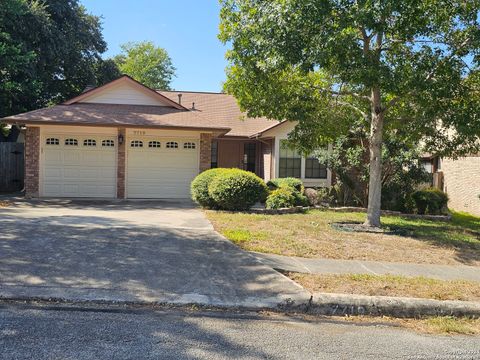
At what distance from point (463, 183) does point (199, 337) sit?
17.5m

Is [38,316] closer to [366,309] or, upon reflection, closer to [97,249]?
[97,249]

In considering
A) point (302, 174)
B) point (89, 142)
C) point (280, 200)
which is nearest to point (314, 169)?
point (302, 174)

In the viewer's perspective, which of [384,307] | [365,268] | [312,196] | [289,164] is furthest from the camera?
[289,164]

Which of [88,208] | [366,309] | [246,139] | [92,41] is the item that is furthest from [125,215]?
[92,41]

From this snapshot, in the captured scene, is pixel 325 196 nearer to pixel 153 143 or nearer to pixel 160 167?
pixel 160 167

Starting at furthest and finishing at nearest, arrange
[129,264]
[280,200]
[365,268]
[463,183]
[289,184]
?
[463,183] < [289,184] < [280,200] < [365,268] < [129,264]

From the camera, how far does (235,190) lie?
13.4 m

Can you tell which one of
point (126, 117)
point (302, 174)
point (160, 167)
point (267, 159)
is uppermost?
point (126, 117)

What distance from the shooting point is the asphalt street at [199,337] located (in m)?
4.32

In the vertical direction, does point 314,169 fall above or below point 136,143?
below

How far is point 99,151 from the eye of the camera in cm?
1648

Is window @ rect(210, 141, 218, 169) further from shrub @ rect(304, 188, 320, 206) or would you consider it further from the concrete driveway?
the concrete driveway

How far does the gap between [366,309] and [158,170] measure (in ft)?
39.1

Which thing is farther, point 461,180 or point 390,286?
point 461,180
